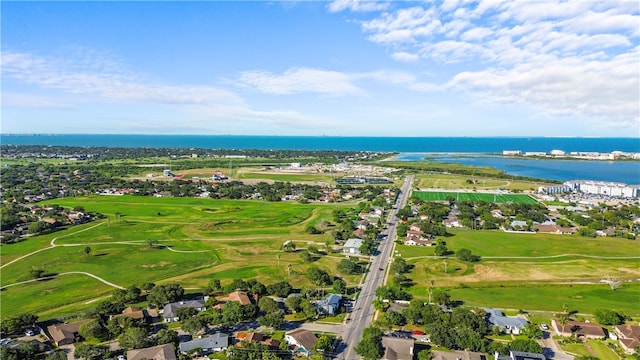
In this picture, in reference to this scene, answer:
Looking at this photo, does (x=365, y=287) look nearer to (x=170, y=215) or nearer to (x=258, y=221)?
(x=258, y=221)

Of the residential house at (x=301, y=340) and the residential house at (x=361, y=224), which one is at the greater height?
the residential house at (x=361, y=224)

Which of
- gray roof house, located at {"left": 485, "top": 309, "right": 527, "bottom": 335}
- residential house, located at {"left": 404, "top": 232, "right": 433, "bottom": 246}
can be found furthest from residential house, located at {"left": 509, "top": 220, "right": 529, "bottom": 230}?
gray roof house, located at {"left": 485, "top": 309, "right": 527, "bottom": 335}

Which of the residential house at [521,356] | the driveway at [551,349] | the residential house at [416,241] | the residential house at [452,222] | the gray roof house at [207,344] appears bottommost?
the driveway at [551,349]

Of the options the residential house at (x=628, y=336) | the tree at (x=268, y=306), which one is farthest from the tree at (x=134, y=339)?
the residential house at (x=628, y=336)

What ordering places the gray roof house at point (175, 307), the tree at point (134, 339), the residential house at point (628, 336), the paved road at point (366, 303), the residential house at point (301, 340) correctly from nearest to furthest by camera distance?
1. the tree at point (134, 339)
2. the residential house at point (301, 340)
3. the residential house at point (628, 336)
4. the paved road at point (366, 303)
5. the gray roof house at point (175, 307)

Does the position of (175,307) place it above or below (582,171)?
below

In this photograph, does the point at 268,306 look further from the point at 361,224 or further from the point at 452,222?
the point at 452,222

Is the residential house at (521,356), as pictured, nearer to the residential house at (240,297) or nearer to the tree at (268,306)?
the tree at (268,306)

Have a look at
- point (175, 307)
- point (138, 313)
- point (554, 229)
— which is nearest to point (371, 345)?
point (175, 307)
